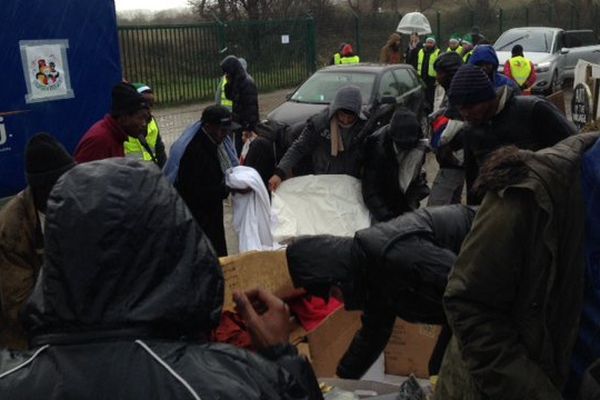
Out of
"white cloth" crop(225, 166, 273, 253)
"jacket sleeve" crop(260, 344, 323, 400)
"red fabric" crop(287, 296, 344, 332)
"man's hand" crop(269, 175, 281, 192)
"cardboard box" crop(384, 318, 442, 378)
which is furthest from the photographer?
"man's hand" crop(269, 175, 281, 192)

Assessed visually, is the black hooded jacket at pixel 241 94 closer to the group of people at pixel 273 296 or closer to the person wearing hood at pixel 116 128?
the person wearing hood at pixel 116 128

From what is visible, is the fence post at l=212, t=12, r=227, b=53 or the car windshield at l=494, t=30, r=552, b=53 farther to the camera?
the car windshield at l=494, t=30, r=552, b=53

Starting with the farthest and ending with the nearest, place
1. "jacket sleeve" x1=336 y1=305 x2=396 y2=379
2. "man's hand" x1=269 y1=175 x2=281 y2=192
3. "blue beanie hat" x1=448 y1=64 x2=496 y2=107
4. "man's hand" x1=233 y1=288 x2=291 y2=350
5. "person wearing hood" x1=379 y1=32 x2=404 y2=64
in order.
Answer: "person wearing hood" x1=379 y1=32 x2=404 y2=64 → "man's hand" x1=269 y1=175 x2=281 y2=192 → "blue beanie hat" x1=448 y1=64 x2=496 y2=107 → "jacket sleeve" x1=336 y1=305 x2=396 y2=379 → "man's hand" x1=233 y1=288 x2=291 y2=350

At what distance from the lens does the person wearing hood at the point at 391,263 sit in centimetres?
227

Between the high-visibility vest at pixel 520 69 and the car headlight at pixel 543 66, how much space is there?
16.8ft

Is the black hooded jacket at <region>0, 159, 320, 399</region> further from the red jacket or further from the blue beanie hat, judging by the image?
the red jacket

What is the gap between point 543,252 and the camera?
1807 millimetres

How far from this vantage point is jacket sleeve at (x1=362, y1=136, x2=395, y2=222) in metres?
4.89

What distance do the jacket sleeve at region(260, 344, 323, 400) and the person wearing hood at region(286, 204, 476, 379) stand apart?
81 centimetres

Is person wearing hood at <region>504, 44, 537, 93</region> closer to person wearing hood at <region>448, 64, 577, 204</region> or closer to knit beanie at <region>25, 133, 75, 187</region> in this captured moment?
person wearing hood at <region>448, 64, 577, 204</region>

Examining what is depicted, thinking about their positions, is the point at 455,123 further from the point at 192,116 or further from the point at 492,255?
the point at 192,116

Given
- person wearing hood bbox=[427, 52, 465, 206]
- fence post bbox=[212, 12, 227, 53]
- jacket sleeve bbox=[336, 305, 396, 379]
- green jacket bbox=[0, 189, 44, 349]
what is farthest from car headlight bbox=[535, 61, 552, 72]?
green jacket bbox=[0, 189, 44, 349]

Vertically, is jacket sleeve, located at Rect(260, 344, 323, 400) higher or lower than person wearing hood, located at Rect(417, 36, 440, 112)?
higher

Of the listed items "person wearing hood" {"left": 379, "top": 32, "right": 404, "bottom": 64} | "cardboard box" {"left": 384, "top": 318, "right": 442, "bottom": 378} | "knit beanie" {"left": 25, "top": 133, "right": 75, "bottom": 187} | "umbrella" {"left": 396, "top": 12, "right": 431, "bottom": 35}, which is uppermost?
"umbrella" {"left": 396, "top": 12, "right": 431, "bottom": 35}
